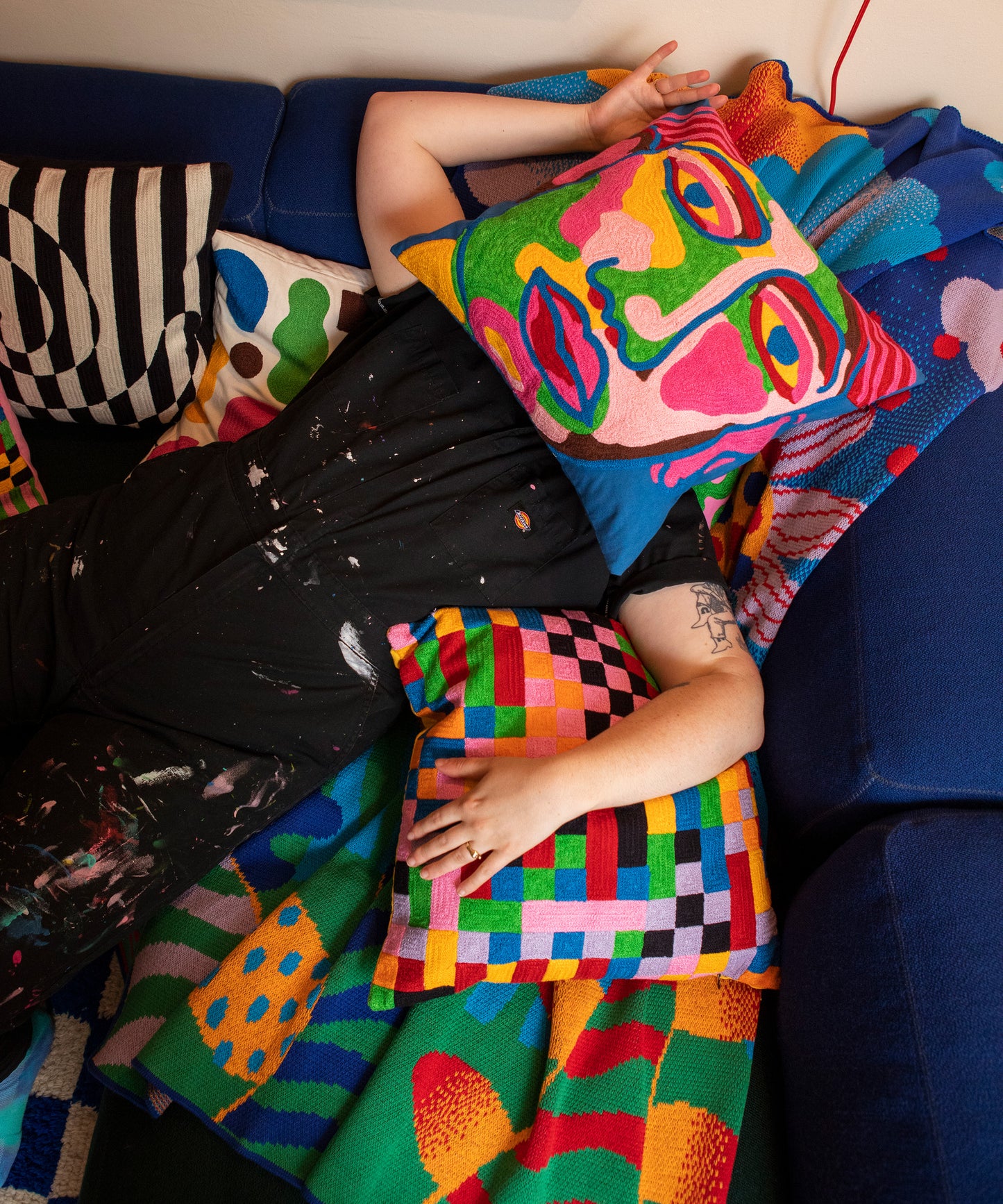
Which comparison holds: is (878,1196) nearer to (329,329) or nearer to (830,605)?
(830,605)

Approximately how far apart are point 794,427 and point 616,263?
354 millimetres

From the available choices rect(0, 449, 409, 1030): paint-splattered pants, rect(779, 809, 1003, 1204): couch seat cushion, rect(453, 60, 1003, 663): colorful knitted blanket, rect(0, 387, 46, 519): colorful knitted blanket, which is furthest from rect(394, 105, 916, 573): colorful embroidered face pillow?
rect(0, 387, 46, 519): colorful knitted blanket

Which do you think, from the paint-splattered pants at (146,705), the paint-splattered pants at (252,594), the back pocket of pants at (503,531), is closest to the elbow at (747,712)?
the paint-splattered pants at (252,594)

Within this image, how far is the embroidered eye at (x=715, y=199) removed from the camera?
0.76 meters

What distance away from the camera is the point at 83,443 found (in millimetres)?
1204

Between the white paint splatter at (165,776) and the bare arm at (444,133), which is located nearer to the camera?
the white paint splatter at (165,776)

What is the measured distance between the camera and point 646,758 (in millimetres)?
778

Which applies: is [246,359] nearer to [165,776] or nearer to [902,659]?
[165,776]

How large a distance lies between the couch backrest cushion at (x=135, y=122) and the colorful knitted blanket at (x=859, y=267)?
353 mm

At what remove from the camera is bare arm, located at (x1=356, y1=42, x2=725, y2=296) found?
975mm

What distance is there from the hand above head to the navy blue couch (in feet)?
1.82

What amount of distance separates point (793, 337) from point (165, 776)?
2.61 ft

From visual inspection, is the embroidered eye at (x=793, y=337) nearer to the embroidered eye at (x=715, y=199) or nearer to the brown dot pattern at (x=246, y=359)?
the embroidered eye at (x=715, y=199)

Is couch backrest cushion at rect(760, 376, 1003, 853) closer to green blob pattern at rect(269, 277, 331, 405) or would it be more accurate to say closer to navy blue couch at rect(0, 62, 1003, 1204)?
navy blue couch at rect(0, 62, 1003, 1204)
